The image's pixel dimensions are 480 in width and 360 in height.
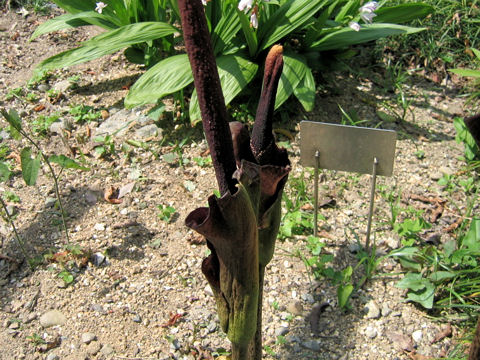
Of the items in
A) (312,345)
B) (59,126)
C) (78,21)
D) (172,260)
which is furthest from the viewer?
(78,21)

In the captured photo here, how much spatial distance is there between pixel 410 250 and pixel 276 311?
1.89 feet

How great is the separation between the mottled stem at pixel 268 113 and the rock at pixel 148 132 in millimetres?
1747

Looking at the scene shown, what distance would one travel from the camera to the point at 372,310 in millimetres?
1980

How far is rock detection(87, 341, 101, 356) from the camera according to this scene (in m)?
1.85

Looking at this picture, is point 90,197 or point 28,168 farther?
point 90,197

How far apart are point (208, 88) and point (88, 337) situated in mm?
1327

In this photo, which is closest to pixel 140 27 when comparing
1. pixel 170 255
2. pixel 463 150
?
pixel 170 255

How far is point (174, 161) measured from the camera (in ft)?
8.82

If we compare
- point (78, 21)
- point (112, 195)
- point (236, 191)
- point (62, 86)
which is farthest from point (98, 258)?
point (78, 21)

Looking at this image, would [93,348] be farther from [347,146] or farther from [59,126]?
→ [59,126]

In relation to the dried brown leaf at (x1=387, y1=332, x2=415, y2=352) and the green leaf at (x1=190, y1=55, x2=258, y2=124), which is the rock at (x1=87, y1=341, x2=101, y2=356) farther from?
the green leaf at (x1=190, y1=55, x2=258, y2=124)

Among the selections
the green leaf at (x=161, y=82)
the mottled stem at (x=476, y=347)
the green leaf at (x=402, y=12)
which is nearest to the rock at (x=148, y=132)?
the green leaf at (x=161, y=82)

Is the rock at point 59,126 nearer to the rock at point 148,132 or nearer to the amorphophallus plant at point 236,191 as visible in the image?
the rock at point 148,132

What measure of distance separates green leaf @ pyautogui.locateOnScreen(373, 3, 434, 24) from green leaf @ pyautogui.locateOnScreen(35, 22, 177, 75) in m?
1.18
